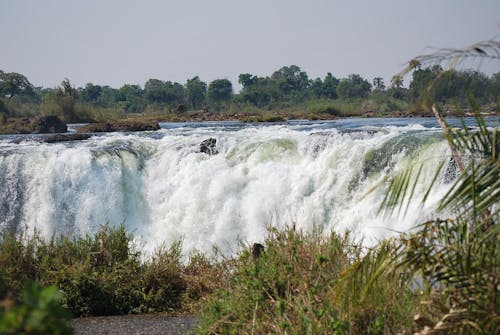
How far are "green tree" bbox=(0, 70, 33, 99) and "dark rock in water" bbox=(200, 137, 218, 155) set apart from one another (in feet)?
182

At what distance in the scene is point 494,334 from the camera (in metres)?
2.70

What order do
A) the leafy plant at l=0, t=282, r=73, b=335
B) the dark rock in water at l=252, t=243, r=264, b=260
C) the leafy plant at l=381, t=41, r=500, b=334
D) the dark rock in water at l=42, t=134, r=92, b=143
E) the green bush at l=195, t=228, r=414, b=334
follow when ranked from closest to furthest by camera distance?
the leafy plant at l=0, t=282, r=73, b=335 < the leafy plant at l=381, t=41, r=500, b=334 < the green bush at l=195, t=228, r=414, b=334 < the dark rock in water at l=252, t=243, r=264, b=260 < the dark rock in water at l=42, t=134, r=92, b=143

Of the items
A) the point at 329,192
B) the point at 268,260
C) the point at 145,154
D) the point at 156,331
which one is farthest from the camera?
the point at 145,154

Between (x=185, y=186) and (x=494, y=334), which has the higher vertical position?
(x=494, y=334)

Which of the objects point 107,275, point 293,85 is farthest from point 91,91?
point 107,275

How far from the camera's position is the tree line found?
9.39ft

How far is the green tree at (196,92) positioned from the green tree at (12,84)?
68.0 feet

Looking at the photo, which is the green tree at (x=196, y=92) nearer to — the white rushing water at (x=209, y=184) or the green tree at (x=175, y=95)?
the green tree at (x=175, y=95)

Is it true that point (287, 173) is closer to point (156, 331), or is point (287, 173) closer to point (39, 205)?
point (39, 205)

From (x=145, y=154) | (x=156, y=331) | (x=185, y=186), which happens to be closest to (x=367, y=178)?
(x=185, y=186)

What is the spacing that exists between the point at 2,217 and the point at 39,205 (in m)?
0.80

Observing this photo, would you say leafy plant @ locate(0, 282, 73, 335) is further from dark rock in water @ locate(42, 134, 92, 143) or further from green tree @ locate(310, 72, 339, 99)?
green tree @ locate(310, 72, 339, 99)

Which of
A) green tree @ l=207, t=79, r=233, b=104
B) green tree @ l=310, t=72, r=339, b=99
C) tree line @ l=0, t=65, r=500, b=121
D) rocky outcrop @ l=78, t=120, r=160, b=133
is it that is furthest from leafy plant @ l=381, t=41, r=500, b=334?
green tree @ l=207, t=79, r=233, b=104

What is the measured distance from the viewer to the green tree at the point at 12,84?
210 feet
